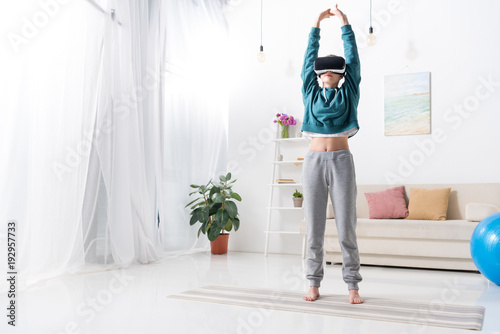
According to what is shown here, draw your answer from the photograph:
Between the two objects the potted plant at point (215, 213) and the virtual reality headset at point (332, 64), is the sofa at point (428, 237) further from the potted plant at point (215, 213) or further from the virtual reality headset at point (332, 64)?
the virtual reality headset at point (332, 64)

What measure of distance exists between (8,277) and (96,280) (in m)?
0.58

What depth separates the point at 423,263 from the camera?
13.0 ft

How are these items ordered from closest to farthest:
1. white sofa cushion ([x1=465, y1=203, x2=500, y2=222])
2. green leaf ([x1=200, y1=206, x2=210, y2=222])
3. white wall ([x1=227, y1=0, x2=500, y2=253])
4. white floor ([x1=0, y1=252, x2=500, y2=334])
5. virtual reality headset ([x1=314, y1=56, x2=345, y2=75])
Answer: white floor ([x1=0, y1=252, x2=500, y2=334]), virtual reality headset ([x1=314, y1=56, x2=345, y2=75]), white sofa cushion ([x1=465, y1=203, x2=500, y2=222]), white wall ([x1=227, y1=0, x2=500, y2=253]), green leaf ([x1=200, y1=206, x2=210, y2=222])

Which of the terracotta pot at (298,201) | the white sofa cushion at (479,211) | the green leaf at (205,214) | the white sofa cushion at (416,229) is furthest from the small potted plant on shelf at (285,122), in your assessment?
the white sofa cushion at (479,211)

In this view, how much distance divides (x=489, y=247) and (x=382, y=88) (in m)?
2.50

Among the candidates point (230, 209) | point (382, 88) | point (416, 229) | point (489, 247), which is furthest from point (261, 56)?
point (489, 247)

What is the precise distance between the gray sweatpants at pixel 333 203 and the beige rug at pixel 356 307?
0.52 feet

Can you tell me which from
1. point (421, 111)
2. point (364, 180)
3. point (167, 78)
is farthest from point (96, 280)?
point (421, 111)

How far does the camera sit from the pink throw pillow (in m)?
4.39

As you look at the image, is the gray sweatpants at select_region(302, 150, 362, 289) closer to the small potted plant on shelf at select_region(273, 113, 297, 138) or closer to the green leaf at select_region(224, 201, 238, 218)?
the green leaf at select_region(224, 201, 238, 218)

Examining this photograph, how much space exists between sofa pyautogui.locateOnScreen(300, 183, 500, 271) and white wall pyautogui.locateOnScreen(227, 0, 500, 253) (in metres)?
0.31

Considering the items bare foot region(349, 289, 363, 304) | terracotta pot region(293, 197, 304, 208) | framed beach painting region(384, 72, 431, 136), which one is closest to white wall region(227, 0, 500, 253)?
framed beach painting region(384, 72, 431, 136)

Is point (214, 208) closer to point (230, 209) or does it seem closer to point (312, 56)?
point (230, 209)

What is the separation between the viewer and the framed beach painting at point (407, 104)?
15.7 feet
